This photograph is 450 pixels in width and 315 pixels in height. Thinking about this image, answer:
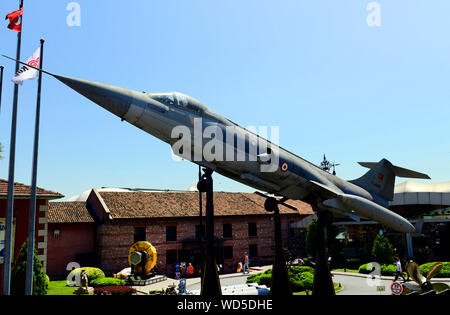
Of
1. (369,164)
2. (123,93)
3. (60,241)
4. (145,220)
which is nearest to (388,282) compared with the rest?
(369,164)

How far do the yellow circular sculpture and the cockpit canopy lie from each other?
17936mm

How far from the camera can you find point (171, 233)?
117 feet

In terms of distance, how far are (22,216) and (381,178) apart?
20.3 meters

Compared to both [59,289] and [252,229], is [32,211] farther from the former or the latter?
[252,229]

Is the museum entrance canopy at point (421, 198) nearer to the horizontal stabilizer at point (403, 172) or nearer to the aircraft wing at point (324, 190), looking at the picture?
the horizontal stabilizer at point (403, 172)

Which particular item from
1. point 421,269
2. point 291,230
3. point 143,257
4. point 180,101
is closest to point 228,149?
point 180,101

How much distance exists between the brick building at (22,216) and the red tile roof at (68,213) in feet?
40.4

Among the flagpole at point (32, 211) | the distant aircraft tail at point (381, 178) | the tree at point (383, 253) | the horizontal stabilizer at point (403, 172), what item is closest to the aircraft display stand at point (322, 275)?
the distant aircraft tail at point (381, 178)

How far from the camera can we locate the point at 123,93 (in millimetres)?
11250

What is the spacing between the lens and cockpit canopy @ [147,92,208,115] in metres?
12.1

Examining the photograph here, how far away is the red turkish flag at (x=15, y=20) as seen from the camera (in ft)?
50.6

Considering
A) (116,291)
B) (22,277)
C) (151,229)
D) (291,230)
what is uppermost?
(151,229)
